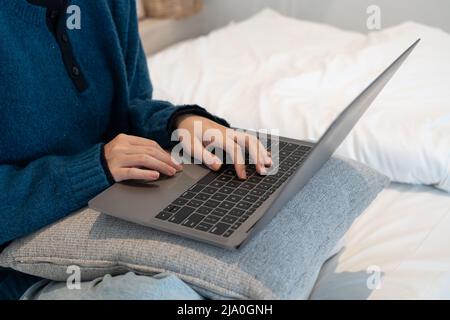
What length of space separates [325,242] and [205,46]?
1.00 metres

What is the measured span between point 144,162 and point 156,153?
3 centimetres

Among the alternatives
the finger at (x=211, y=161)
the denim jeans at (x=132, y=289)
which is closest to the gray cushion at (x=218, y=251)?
the denim jeans at (x=132, y=289)

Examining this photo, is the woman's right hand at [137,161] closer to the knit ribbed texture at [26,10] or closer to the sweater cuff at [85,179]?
the sweater cuff at [85,179]

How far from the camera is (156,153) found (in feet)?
2.48

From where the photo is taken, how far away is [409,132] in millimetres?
1001

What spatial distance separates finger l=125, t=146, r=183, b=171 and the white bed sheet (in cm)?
25

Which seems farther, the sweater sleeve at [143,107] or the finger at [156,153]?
the sweater sleeve at [143,107]

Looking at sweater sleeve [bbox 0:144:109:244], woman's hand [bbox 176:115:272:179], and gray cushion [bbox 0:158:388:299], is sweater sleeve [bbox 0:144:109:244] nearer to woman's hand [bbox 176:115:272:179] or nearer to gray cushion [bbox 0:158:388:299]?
gray cushion [bbox 0:158:388:299]

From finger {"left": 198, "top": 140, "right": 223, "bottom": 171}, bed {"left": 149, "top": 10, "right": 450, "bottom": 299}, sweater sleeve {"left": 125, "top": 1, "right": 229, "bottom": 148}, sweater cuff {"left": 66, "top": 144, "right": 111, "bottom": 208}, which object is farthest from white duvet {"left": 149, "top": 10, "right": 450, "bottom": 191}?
sweater cuff {"left": 66, "top": 144, "right": 111, "bottom": 208}

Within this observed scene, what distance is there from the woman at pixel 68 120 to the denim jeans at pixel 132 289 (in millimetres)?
112

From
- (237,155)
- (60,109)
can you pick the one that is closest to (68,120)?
(60,109)

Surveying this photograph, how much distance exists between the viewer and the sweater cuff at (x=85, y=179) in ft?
2.37

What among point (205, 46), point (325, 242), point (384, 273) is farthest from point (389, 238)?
point (205, 46)

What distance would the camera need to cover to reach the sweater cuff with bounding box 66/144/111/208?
72cm
